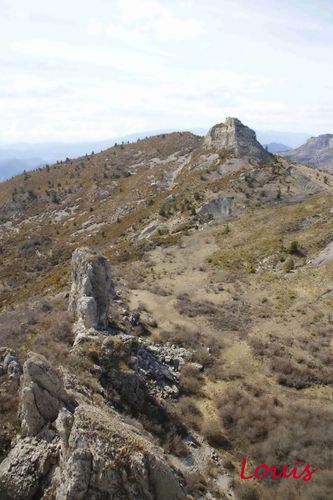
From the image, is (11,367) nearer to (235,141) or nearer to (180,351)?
(180,351)

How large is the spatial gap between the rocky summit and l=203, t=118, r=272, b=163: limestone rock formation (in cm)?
1486

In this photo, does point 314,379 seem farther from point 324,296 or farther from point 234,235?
point 234,235

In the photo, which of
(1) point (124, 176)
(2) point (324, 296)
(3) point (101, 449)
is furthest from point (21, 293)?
(1) point (124, 176)

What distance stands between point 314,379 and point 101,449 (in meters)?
17.5

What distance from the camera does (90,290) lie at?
2733 centimetres

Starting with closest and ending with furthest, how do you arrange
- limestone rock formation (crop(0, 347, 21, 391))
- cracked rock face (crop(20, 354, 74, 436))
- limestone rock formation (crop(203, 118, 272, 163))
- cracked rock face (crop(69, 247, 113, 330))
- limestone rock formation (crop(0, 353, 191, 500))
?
limestone rock formation (crop(0, 353, 191, 500)) < cracked rock face (crop(20, 354, 74, 436)) < limestone rock formation (crop(0, 347, 21, 391)) < cracked rock face (crop(69, 247, 113, 330)) < limestone rock formation (crop(203, 118, 272, 163))

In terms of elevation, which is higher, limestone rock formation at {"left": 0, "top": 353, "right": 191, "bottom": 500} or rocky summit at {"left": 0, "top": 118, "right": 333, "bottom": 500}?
limestone rock formation at {"left": 0, "top": 353, "right": 191, "bottom": 500}

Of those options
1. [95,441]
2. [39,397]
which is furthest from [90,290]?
[95,441]

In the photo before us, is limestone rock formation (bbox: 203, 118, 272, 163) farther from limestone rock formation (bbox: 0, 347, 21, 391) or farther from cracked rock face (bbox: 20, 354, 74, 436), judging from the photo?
cracked rock face (bbox: 20, 354, 74, 436)

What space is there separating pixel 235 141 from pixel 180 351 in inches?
2781

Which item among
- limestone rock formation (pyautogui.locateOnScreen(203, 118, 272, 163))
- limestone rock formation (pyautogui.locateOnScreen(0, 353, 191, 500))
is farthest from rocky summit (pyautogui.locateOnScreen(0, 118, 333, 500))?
limestone rock formation (pyautogui.locateOnScreen(203, 118, 272, 163))

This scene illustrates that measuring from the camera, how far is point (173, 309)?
35.6 meters

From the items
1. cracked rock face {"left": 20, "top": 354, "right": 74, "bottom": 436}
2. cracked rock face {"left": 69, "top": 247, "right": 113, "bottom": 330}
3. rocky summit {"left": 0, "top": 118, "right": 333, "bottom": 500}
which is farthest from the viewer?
cracked rock face {"left": 69, "top": 247, "right": 113, "bottom": 330}

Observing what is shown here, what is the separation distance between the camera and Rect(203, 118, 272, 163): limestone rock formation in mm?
87750
